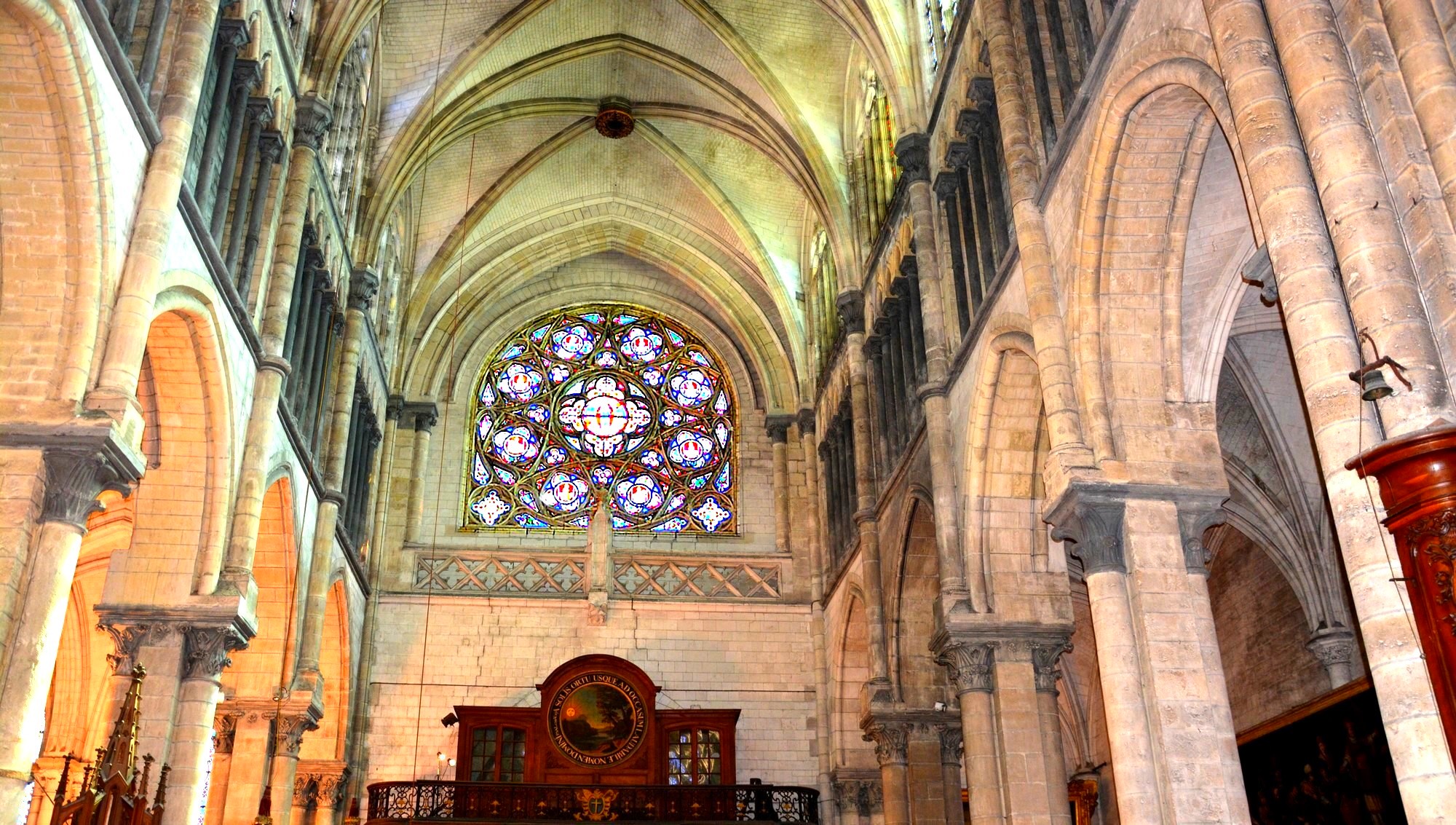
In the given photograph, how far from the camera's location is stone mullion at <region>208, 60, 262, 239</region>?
12.9 meters

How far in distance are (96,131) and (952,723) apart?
12.8m

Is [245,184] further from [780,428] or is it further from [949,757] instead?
[780,428]

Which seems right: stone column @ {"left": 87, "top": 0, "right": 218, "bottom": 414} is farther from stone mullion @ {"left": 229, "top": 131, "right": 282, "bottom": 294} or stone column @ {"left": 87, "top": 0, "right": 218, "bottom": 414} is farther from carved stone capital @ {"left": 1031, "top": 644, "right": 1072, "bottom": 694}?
carved stone capital @ {"left": 1031, "top": 644, "right": 1072, "bottom": 694}

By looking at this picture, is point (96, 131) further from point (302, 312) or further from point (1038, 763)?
point (1038, 763)

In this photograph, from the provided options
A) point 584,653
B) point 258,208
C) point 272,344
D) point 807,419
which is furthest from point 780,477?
point 258,208

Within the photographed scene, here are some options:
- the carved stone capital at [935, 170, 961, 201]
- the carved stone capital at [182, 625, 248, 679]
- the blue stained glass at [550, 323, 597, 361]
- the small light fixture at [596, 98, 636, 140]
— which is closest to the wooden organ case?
the blue stained glass at [550, 323, 597, 361]

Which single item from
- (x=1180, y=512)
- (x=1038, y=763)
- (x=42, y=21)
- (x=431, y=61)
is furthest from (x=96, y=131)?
(x=431, y=61)

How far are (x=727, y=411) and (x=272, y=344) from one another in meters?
13.5

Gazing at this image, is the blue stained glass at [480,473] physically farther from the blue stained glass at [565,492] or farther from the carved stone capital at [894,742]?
the carved stone capital at [894,742]

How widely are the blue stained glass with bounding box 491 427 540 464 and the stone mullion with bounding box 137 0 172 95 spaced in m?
14.7

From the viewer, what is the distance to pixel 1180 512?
404 inches

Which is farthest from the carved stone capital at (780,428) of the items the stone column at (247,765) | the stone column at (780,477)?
the stone column at (247,765)

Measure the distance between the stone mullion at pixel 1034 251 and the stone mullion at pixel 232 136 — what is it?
306 inches

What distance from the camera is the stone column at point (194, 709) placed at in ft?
39.4
